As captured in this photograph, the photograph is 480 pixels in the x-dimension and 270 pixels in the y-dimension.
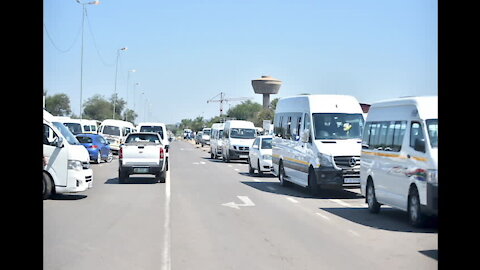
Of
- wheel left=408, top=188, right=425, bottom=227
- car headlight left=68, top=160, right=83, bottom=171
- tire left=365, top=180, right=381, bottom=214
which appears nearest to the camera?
wheel left=408, top=188, right=425, bottom=227

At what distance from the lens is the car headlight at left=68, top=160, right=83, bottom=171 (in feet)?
53.6

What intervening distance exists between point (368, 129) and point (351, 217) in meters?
2.18

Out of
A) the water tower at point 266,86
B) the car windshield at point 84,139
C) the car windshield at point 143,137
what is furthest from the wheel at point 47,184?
the water tower at point 266,86

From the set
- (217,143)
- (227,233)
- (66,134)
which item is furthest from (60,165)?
(217,143)

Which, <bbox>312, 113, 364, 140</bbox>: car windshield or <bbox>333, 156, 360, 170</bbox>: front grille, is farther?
<bbox>312, 113, 364, 140</bbox>: car windshield

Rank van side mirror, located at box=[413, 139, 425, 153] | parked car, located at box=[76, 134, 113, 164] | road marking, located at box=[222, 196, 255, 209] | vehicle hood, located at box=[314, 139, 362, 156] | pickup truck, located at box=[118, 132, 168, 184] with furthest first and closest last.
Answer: parked car, located at box=[76, 134, 113, 164] → pickup truck, located at box=[118, 132, 168, 184] → vehicle hood, located at box=[314, 139, 362, 156] → road marking, located at box=[222, 196, 255, 209] → van side mirror, located at box=[413, 139, 425, 153]

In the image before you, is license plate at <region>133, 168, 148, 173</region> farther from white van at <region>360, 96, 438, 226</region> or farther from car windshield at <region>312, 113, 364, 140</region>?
white van at <region>360, 96, 438, 226</region>

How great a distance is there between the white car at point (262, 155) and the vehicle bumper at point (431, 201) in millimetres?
15609

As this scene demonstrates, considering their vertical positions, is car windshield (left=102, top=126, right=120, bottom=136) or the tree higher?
the tree

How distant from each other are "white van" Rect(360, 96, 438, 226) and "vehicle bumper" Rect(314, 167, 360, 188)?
8.82 ft

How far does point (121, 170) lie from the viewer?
76.3 ft

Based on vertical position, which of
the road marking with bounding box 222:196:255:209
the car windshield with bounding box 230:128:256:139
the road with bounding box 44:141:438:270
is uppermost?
the car windshield with bounding box 230:128:256:139

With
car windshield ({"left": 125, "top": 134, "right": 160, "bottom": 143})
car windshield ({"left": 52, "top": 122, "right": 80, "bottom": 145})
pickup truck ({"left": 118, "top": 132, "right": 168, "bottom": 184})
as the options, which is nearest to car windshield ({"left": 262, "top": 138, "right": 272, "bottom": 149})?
car windshield ({"left": 125, "top": 134, "right": 160, "bottom": 143})
